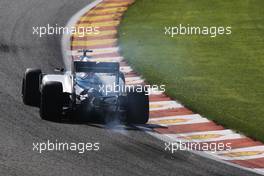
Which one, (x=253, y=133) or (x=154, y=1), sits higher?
(x=154, y=1)

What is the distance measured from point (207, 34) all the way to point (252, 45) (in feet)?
5.87

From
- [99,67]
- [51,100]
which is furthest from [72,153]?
[99,67]

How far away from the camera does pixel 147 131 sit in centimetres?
2166

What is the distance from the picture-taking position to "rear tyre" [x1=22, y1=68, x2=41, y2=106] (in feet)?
75.1

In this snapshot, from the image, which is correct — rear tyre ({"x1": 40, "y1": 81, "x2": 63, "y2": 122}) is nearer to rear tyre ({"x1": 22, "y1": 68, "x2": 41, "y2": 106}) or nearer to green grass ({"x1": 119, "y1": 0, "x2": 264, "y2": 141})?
rear tyre ({"x1": 22, "y1": 68, "x2": 41, "y2": 106})

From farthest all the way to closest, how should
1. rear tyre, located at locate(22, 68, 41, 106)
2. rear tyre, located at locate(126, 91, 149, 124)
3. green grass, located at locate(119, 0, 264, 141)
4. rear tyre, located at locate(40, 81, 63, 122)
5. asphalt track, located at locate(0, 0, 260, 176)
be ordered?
green grass, located at locate(119, 0, 264, 141) → rear tyre, located at locate(22, 68, 41, 106) → rear tyre, located at locate(126, 91, 149, 124) → rear tyre, located at locate(40, 81, 63, 122) → asphalt track, located at locate(0, 0, 260, 176)

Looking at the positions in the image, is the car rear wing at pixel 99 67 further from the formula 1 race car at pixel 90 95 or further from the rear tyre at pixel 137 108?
the rear tyre at pixel 137 108

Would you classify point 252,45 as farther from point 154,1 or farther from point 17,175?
point 17,175

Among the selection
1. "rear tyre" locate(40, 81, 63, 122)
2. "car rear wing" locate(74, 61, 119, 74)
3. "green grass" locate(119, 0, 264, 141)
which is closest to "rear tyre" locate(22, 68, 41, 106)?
"car rear wing" locate(74, 61, 119, 74)

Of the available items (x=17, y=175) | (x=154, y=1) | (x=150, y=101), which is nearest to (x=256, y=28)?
(x=154, y=1)

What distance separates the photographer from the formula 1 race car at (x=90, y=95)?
21.7 metres

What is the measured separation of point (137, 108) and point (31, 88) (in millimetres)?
2760

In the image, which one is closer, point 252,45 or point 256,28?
point 252,45

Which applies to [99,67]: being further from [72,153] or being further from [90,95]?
[72,153]
